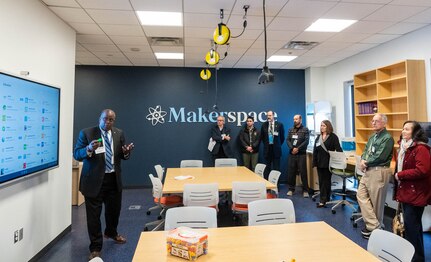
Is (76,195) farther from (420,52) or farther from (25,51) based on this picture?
(420,52)

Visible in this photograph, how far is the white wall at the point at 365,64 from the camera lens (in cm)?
437

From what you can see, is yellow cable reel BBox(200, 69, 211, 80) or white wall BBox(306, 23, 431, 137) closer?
white wall BBox(306, 23, 431, 137)

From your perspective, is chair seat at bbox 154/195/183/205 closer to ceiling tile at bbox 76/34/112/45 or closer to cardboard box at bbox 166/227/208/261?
cardboard box at bbox 166/227/208/261

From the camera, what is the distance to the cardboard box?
1611 mm

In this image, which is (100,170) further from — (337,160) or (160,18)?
(337,160)

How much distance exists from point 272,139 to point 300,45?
7.91 feet

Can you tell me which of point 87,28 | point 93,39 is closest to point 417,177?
point 87,28

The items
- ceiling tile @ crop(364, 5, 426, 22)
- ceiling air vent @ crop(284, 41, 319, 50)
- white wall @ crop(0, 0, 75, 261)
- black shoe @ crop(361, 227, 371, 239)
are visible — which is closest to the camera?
white wall @ crop(0, 0, 75, 261)

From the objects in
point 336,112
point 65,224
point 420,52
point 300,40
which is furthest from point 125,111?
point 420,52

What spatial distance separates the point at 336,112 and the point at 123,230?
18.3 ft

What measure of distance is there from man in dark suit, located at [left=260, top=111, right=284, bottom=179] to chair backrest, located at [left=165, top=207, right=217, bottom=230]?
4.68 meters

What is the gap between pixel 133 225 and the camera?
4.32 m

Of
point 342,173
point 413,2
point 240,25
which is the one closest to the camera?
point 413,2

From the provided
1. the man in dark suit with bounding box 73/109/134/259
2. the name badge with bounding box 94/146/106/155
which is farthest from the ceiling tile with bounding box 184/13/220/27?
the name badge with bounding box 94/146/106/155
